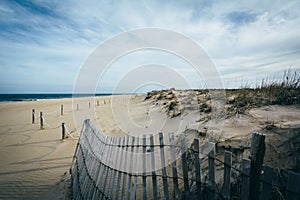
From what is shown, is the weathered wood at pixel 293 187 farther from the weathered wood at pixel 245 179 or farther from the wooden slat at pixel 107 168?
the wooden slat at pixel 107 168

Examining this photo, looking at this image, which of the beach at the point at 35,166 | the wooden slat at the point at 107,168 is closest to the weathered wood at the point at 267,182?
the wooden slat at the point at 107,168

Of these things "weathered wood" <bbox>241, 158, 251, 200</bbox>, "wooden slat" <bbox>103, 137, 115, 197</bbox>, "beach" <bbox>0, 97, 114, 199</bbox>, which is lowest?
"beach" <bbox>0, 97, 114, 199</bbox>

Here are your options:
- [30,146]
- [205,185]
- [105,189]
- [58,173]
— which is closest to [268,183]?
[205,185]

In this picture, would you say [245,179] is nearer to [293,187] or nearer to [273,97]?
[293,187]

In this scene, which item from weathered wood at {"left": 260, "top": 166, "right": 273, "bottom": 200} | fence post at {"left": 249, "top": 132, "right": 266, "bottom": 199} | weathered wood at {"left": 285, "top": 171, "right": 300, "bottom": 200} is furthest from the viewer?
fence post at {"left": 249, "top": 132, "right": 266, "bottom": 199}

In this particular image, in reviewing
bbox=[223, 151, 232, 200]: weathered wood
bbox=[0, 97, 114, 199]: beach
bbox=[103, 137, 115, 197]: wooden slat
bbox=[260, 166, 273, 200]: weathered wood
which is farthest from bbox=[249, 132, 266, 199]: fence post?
bbox=[0, 97, 114, 199]: beach

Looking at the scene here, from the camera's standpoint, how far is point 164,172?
301 cm

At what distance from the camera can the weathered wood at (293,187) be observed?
163cm

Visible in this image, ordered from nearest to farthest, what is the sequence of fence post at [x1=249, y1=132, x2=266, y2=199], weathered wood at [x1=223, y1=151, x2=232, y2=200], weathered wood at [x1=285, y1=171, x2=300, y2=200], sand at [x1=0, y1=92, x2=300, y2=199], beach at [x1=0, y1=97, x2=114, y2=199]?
weathered wood at [x1=285, y1=171, x2=300, y2=200] → fence post at [x1=249, y1=132, x2=266, y2=199] → weathered wood at [x1=223, y1=151, x2=232, y2=200] → sand at [x1=0, y1=92, x2=300, y2=199] → beach at [x1=0, y1=97, x2=114, y2=199]

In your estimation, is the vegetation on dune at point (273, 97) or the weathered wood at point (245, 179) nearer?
the weathered wood at point (245, 179)

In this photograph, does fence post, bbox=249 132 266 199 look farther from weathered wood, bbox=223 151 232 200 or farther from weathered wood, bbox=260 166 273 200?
weathered wood, bbox=223 151 232 200

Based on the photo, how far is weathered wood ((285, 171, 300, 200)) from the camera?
5.35ft

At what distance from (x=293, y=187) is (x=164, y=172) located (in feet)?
5.66

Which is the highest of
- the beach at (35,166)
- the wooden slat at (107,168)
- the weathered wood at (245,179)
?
the weathered wood at (245,179)
